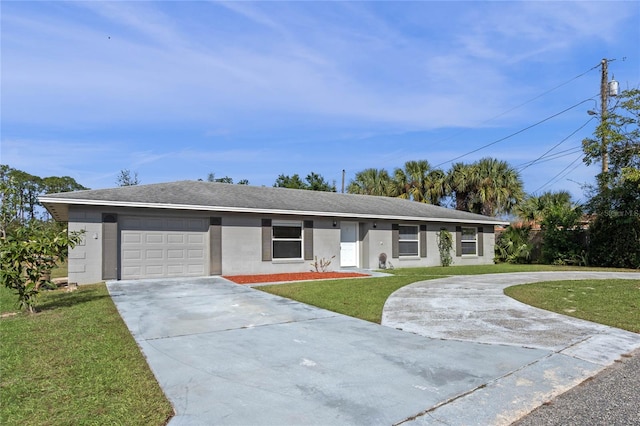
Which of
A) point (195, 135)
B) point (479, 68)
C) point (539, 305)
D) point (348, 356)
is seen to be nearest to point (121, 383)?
point (348, 356)

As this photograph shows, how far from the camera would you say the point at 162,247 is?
13125 mm

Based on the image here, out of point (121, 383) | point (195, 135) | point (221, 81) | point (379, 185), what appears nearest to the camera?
point (121, 383)

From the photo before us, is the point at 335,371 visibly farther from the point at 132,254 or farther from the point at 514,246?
the point at 514,246

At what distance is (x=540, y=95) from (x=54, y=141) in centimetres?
2505

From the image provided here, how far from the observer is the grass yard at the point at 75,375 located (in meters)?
3.28

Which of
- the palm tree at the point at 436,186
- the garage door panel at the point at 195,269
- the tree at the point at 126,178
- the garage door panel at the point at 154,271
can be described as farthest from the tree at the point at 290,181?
the garage door panel at the point at 154,271

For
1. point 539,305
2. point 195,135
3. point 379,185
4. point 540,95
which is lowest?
point 539,305

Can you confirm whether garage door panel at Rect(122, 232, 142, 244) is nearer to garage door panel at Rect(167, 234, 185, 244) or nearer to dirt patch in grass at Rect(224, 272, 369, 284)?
garage door panel at Rect(167, 234, 185, 244)

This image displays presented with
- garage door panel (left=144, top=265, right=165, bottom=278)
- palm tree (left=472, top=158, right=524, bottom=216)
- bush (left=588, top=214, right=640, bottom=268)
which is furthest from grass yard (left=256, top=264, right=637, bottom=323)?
palm tree (left=472, top=158, right=524, bottom=216)

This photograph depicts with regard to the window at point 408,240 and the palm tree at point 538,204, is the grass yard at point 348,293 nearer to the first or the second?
the window at point 408,240

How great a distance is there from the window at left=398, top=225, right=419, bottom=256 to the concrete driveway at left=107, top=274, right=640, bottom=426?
37.2ft

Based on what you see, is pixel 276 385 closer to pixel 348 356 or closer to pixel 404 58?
pixel 348 356

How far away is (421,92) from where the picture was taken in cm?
1803

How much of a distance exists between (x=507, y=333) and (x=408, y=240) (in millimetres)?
12430
